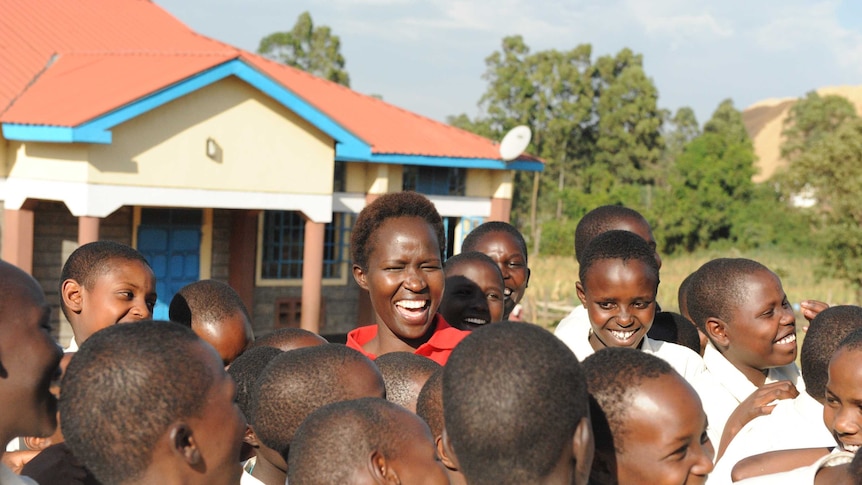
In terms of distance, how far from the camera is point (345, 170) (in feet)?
46.2

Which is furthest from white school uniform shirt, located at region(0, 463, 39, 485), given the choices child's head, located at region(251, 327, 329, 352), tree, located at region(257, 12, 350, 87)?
tree, located at region(257, 12, 350, 87)

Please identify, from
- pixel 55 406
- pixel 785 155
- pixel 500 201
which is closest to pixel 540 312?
pixel 500 201

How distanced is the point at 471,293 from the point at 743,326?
1.25 meters

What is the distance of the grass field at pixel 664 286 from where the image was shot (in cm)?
1822

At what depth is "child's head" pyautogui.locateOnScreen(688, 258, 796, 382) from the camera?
12.1 feet

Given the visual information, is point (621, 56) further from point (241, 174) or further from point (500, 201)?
point (241, 174)

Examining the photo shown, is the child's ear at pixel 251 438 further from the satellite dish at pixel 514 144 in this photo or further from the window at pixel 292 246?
the satellite dish at pixel 514 144

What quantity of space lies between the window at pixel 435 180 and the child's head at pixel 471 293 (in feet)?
34.1

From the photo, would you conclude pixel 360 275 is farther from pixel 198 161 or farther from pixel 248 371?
pixel 198 161

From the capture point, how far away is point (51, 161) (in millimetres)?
10844

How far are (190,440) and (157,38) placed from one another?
1368 cm

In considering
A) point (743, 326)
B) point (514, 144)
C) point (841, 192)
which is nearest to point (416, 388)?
point (743, 326)

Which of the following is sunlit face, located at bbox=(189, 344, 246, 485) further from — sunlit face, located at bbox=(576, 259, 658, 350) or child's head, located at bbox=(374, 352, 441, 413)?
sunlit face, located at bbox=(576, 259, 658, 350)

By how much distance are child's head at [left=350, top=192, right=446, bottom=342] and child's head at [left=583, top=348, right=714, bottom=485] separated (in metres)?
1.44
